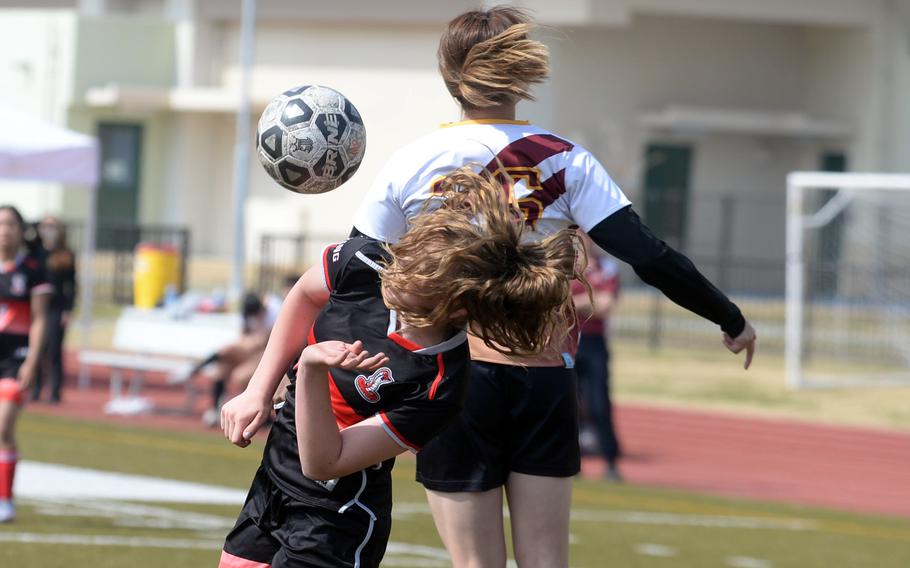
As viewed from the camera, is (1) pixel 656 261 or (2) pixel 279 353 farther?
(1) pixel 656 261

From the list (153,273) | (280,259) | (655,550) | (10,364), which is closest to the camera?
(10,364)

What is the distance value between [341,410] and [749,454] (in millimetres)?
11614

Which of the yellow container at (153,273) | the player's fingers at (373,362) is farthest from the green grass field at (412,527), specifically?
the yellow container at (153,273)

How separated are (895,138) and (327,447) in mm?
25003

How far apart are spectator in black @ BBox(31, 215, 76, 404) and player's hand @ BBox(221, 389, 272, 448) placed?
12361 mm

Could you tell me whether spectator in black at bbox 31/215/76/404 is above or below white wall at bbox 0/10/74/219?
below

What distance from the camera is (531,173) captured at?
4.06 meters

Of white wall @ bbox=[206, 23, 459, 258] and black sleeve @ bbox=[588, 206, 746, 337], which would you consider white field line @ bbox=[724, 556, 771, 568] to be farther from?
white wall @ bbox=[206, 23, 459, 258]

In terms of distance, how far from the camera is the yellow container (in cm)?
2181

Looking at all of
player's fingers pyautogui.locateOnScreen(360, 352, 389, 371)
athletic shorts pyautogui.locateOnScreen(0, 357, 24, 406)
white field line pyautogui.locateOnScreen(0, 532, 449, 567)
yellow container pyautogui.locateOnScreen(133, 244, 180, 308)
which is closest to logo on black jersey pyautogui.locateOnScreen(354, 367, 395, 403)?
player's fingers pyautogui.locateOnScreen(360, 352, 389, 371)

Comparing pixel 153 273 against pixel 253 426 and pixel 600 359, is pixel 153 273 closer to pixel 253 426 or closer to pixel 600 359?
pixel 600 359

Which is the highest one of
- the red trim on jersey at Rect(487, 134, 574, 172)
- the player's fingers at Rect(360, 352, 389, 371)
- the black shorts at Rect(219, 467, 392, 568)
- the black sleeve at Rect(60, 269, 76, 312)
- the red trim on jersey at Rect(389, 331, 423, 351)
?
the red trim on jersey at Rect(487, 134, 574, 172)

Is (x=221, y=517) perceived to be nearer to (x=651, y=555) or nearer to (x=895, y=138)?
(x=651, y=555)

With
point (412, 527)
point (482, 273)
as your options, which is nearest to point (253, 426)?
point (482, 273)
